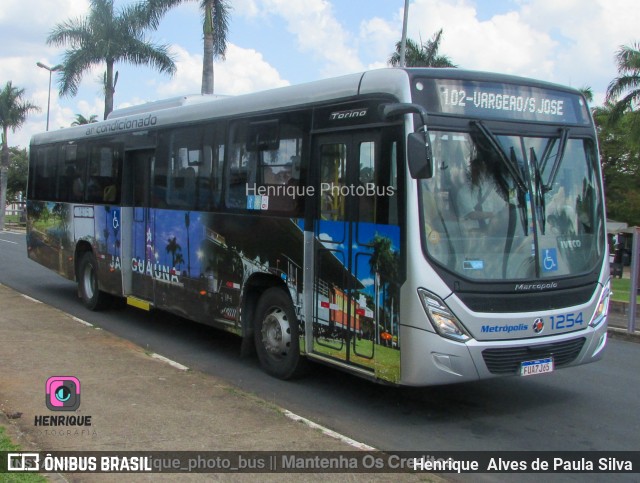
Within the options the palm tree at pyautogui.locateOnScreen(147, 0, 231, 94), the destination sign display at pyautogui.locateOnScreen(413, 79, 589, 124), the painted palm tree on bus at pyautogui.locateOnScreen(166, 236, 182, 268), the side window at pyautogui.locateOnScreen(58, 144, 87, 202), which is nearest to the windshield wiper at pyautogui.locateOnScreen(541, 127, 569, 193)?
the destination sign display at pyautogui.locateOnScreen(413, 79, 589, 124)

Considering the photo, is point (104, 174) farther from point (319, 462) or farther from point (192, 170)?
point (319, 462)

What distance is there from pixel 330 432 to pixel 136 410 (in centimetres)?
183

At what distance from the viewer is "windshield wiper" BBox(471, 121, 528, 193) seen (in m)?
6.30

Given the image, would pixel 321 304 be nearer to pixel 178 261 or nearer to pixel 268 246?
pixel 268 246

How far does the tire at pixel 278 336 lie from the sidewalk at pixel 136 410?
2.24 ft

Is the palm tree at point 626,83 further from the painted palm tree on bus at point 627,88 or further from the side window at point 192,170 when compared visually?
the side window at point 192,170

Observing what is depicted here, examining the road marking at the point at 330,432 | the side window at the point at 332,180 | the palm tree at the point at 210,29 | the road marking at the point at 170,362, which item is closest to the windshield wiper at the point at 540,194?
the side window at the point at 332,180

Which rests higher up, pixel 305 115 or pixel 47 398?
pixel 305 115

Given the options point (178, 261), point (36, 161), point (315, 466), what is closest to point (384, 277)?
point (315, 466)

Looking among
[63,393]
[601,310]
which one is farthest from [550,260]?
[63,393]

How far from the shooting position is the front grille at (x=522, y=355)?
6.15 m

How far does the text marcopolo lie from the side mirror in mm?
431

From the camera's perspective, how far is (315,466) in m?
5.20

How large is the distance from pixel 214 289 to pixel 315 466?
4129 millimetres
